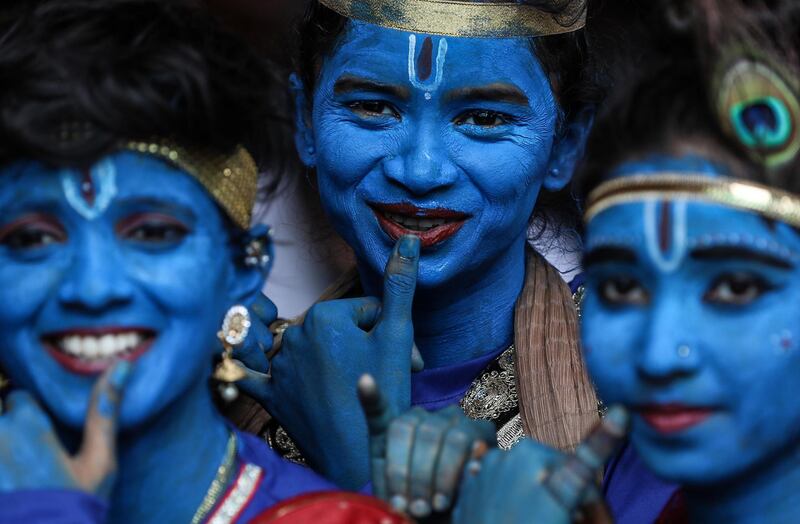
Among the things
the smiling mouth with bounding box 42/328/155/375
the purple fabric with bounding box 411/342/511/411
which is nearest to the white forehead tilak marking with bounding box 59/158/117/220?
the smiling mouth with bounding box 42/328/155/375

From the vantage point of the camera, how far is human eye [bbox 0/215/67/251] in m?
2.84

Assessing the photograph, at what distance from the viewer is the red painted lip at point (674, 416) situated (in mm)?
2553

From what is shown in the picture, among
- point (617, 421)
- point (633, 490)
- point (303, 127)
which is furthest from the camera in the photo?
point (303, 127)

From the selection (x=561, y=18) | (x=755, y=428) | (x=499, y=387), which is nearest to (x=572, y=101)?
(x=561, y=18)

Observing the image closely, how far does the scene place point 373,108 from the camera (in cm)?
394

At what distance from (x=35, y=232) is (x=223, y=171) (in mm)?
403

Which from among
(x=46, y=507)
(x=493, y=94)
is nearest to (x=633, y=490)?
(x=493, y=94)

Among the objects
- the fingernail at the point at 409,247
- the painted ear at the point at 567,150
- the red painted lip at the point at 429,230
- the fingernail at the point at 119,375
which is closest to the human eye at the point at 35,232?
the fingernail at the point at 119,375

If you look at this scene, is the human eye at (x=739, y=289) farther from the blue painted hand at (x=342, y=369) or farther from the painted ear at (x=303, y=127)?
the painted ear at (x=303, y=127)

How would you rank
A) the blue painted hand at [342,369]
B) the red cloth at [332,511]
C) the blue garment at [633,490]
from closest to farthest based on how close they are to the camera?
the red cloth at [332,511] < the blue garment at [633,490] < the blue painted hand at [342,369]

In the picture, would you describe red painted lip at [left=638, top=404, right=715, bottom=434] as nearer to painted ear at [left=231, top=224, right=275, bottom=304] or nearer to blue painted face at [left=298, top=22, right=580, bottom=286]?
painted ear at [left=231, top=224, right=275, bottom=304]

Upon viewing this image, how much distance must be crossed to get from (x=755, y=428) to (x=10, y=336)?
1.37 metres

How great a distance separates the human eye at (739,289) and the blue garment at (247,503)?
3.14 ft

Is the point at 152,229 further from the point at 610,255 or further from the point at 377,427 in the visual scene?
the point at 610,255
